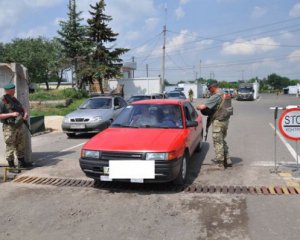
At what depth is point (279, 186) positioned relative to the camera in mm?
6555

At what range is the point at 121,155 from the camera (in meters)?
6.12

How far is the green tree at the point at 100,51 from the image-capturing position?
3703 cm

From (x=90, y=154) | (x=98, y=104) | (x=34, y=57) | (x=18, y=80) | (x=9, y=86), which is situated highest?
(x=34, y=57)

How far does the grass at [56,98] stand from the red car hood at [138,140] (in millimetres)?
16087

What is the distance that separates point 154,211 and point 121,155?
3.76ft

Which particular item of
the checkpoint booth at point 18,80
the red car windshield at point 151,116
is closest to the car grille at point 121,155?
the red car windshield at point 151,116

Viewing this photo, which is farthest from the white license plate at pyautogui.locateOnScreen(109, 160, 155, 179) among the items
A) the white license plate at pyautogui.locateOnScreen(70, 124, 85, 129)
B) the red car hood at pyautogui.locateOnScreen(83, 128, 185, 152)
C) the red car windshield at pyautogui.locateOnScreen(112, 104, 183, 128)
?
the white license plate at pyautogui.locateOnScreen(70, 124, 85, 129)

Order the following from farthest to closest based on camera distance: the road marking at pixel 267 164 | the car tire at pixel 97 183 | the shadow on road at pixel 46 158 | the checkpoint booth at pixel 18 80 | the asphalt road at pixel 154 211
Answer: the shadow on road at pixel 46 158, the road marking at pixel 267 164, the checkpoint booth at pixel 18 80, the car tire at pixel 97 183, the asphalt road at pixel 154 211

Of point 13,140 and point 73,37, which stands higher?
point 73,37

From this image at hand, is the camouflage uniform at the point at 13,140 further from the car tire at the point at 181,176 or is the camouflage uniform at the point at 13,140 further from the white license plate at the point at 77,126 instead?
the white license plate at the point at 77,126

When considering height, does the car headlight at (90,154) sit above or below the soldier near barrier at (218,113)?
below

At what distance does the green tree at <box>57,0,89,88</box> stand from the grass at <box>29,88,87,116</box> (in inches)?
213

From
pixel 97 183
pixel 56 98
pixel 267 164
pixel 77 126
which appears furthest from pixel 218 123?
pixel 56 98

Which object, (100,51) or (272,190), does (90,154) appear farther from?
(100,51)
